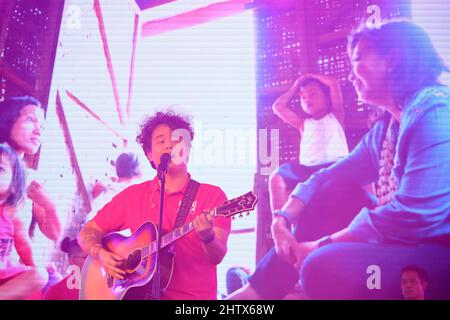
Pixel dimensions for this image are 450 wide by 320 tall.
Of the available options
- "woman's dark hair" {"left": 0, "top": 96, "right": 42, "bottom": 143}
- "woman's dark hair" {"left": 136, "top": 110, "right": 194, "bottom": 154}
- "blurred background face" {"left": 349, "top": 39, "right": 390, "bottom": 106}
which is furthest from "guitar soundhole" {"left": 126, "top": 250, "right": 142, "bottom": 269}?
"blurred background face" {"left": 349, "top": 39, "right": 390, "bottom": 106}

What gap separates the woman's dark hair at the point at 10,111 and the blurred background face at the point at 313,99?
1698mm

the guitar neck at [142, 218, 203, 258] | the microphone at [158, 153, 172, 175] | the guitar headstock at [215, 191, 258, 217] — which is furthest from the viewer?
the microphone at [158, 153, 172, 175]

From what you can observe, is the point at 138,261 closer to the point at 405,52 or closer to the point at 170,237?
the point at 170,237

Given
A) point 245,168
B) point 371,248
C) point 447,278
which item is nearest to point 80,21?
point 245,168

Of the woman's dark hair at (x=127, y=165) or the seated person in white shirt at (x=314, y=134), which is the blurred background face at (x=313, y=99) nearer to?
the seated person in white shirt at (x=314, y=134)

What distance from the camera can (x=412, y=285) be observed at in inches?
93.6

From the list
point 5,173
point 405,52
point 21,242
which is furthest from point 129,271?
point 405,52

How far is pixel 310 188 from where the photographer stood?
2527 mm

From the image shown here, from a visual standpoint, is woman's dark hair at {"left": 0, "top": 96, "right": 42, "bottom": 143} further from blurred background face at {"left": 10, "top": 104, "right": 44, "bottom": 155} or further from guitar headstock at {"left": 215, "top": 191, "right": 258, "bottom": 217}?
guitar headstock at {"left": 215, "top": 191, "right": 258, "bottom": 217}

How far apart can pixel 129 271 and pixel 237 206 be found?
2.39 feet

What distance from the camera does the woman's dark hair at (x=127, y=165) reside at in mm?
2641

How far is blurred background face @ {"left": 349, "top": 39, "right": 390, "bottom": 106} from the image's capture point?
254cm

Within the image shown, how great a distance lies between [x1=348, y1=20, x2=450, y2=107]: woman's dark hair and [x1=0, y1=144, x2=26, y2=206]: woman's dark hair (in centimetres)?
221
